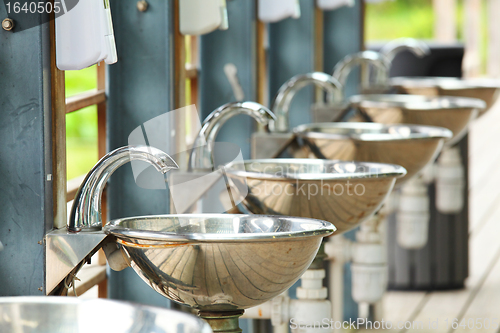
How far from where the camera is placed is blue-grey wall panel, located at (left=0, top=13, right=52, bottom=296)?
958mm

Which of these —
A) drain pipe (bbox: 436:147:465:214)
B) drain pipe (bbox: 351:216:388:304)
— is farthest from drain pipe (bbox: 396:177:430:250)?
drain pipe (bbox: 351:216:388:304)

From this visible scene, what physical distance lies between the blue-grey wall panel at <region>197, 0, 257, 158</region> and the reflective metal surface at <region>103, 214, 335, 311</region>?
1.08m

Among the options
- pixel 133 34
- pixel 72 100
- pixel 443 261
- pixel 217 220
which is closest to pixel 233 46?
pixel 133 34

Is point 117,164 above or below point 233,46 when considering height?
below

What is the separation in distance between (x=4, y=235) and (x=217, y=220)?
0.31m

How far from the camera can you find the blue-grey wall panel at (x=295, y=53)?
8.72 ft

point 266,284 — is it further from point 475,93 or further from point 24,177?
point 475,93

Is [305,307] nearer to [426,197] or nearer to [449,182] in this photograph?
[426,197]

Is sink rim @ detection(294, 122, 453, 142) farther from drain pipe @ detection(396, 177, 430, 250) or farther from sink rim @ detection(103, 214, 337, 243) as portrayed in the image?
sink rim @ detection(103, 214, 337, 243)

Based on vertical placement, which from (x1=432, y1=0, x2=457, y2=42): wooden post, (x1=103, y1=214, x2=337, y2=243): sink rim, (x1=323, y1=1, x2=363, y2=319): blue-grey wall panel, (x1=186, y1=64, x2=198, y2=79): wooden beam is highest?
(x1=432, y1=0, x2=457, y2=42): wooden post

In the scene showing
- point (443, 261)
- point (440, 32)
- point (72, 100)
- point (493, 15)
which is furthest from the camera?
point (493, 15)

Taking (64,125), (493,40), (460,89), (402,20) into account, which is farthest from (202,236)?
(402,20)

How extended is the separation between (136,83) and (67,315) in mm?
748

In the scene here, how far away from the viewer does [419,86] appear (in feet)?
9.11
